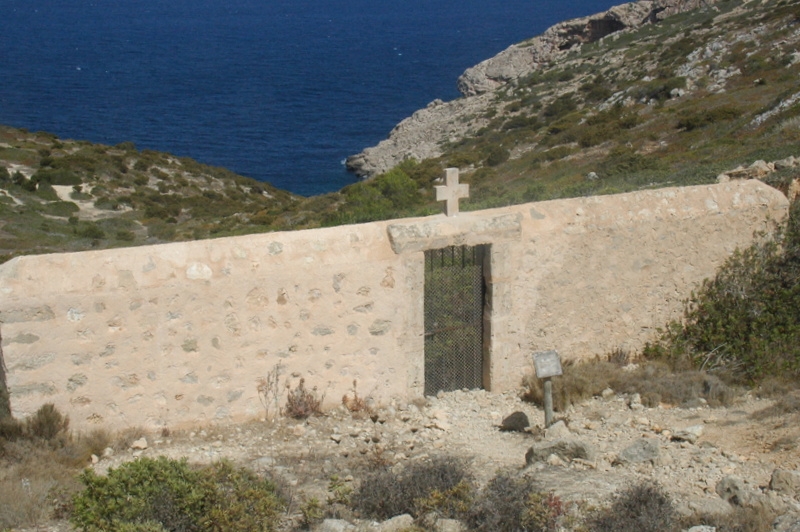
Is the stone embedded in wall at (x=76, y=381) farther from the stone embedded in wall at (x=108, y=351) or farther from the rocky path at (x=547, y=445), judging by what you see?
the rocky path at (x=547, y=445)

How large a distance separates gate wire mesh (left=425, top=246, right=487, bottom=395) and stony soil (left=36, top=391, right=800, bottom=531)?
233 millimetres

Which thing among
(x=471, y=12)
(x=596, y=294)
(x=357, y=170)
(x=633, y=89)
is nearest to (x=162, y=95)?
(x=357, y=170)

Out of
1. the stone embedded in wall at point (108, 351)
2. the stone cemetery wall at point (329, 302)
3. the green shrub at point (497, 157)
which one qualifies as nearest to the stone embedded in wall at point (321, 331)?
the stone cemetery wall at point (329, 302)

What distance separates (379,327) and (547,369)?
167 centimetres

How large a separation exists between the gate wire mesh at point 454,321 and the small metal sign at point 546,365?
119cm

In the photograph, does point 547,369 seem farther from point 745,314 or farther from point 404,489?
point 745,314

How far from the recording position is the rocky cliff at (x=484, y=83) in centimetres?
5647

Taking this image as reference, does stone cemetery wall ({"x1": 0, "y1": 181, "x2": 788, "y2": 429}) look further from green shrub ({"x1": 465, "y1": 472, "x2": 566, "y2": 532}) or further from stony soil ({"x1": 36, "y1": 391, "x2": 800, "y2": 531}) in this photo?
green shrub ({"x1": 465, "y1": 472, "x2": 566, "y2": 532})

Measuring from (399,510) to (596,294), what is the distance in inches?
159

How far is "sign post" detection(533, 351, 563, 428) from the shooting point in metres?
7.28

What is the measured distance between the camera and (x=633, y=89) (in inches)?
1642

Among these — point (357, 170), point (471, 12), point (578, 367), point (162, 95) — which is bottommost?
point (578, 367)

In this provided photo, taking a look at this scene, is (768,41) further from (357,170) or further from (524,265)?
(524,265)

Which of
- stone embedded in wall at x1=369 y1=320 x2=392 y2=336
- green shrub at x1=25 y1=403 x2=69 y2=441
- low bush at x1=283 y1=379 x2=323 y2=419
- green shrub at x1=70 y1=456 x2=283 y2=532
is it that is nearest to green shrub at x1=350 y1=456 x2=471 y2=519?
green shrub at x1=70 y1=456 x2=283 y2=532
